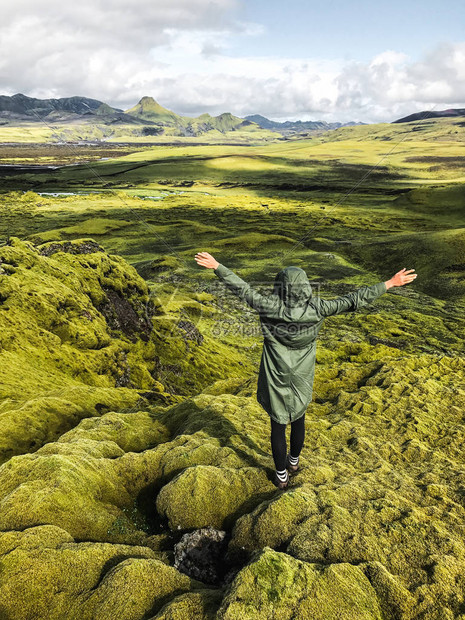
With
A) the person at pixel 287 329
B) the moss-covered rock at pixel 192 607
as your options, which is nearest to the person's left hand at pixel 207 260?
the person at pixel 287 329

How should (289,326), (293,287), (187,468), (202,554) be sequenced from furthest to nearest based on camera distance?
1. (187,468)
2. (289,326)
3. (293,287)
4. (202,554)

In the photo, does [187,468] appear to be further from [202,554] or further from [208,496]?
[202,554]

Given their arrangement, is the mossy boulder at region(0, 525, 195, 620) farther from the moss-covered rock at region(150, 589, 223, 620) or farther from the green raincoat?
the green raincoat

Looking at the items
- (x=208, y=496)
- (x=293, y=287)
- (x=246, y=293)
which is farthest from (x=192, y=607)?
(x=293, y=287)

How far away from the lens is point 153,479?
6973mm

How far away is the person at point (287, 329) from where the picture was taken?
569cm

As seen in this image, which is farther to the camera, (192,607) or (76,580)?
(76,580)

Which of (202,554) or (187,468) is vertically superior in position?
(187,468)

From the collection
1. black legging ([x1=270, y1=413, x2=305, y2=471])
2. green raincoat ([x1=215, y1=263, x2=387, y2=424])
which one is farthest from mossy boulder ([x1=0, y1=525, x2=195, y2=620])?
green raincoat ([x1=215, y1=263, x2=387, y2=424])

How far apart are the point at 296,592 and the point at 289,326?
10.9ft

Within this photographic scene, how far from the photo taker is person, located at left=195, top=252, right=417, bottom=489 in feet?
18.7

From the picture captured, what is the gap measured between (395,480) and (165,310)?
16.4m

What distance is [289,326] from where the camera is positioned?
5805 millimetres

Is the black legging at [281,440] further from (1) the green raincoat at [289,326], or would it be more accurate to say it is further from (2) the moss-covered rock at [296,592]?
(2) the moss-covered rock at [296,592]
